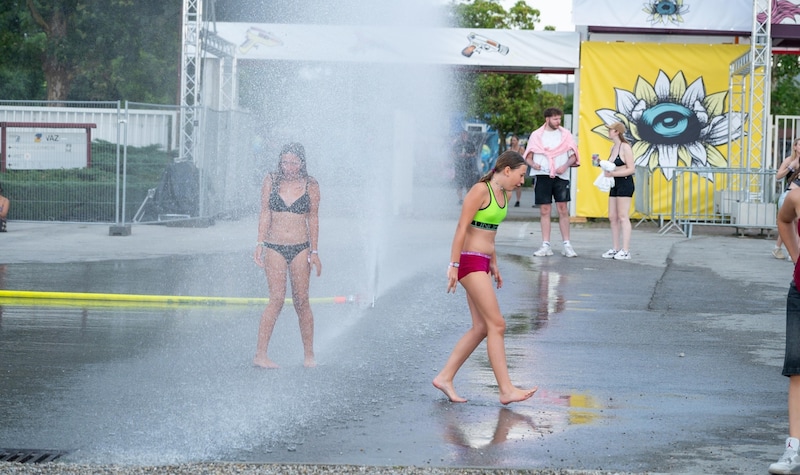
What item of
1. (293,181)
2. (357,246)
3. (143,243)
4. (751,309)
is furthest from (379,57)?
(293,181)

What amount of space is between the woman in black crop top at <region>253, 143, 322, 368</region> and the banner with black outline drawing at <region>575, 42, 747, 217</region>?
48.7ft

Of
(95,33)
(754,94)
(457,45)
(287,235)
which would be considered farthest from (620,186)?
(95,33)

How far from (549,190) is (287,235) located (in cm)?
798

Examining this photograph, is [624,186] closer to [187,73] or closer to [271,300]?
[271,300]

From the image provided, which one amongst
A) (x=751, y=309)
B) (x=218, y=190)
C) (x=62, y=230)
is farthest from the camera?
(x=218, y=190)

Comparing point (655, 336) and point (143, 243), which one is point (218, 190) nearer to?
point (143, 243)

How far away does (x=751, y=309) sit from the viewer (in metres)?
11.0

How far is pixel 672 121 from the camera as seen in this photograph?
21.9 meters

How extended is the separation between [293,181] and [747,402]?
3461 mm

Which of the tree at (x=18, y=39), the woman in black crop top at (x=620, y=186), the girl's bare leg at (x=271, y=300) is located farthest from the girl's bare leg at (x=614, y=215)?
the tree at (x=18, y=39)

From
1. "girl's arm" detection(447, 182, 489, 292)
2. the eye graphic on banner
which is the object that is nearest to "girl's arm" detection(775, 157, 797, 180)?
the eye graphic on banner

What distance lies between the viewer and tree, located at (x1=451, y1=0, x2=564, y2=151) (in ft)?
156

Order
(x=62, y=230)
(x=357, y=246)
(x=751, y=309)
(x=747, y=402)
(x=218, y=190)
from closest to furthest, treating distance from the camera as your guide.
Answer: (x=747, y=402) < (x=751, y=309) < (x=357, y=246) < (x=62, y=230) < (x=218, y=190)

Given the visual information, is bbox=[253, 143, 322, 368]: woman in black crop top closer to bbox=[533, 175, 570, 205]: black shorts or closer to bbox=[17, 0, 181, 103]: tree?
bbox=[533, 175, 570, 205]: black shorts
